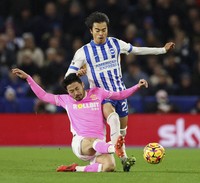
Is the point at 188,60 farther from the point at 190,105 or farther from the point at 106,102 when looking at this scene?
the point at 106,102

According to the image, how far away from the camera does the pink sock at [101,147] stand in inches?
432

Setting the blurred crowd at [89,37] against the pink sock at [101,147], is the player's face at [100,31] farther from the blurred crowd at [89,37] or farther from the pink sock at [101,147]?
the blurred crowd at [89,37]

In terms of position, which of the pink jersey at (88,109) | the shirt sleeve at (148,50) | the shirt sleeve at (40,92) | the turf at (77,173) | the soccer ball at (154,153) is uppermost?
the shirt sleeve at (148,50)

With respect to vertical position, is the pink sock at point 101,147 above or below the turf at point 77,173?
above

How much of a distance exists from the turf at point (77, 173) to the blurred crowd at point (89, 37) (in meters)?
2.89

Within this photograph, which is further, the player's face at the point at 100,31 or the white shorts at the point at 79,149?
the player's face at the point at 100,31

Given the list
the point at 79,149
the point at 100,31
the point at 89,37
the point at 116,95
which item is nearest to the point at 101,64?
the point at 100,31

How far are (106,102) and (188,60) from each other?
9.48 meters

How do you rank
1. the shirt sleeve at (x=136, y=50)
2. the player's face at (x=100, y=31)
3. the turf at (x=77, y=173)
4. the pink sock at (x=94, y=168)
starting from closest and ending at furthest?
the turf at (x=77, y=173)
the pink sock at (x=94, y=168)
the player's face at (x=100, y=31)
the shirt sleeve at (x=136, y=50)

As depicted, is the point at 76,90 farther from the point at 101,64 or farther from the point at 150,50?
the point at 150,50

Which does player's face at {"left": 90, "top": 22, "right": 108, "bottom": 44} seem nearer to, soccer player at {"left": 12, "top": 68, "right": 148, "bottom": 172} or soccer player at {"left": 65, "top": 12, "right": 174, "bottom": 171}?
soccer player at {"left": 65, "top": 12, "right": 174, "bottom": 171}

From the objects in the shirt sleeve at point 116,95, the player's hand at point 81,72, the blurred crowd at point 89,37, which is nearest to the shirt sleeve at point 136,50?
the shirt sleeve at point 116,95

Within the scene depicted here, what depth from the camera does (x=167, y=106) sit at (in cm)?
1942

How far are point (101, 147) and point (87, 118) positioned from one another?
71 centimetres
